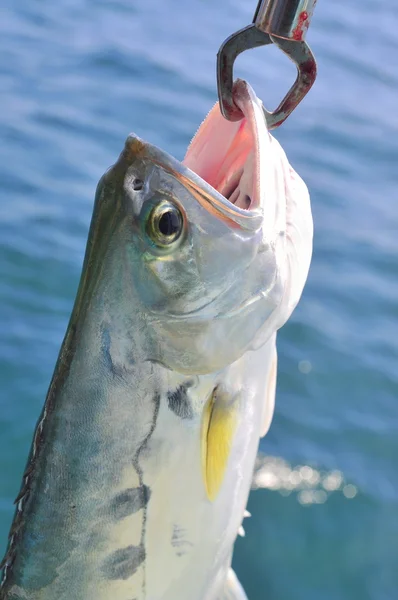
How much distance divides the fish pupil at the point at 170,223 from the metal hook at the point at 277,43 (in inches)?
11.8

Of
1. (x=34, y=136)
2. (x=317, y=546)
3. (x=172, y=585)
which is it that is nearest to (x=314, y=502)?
(x=317, y=546)

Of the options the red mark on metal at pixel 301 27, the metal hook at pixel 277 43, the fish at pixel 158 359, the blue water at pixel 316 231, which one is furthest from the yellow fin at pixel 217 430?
the blue water at pixel 316 231

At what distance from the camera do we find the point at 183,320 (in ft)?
5.93

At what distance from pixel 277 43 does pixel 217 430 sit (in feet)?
2.75

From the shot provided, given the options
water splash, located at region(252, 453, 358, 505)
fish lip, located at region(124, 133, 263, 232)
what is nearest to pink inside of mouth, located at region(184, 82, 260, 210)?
fish lip, located at region(124, 133, 263, 232)

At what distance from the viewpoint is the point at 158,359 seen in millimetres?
1838

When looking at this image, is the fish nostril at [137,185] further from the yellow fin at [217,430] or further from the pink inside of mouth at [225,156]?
the yellow fin at [217,430]

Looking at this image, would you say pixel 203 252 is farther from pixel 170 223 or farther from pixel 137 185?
pixel 137 185

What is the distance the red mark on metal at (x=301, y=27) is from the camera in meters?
1.63

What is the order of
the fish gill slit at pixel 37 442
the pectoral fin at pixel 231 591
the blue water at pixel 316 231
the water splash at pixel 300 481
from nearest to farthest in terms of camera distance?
the fish gill slit at pixel 37 442
the pectoral fin at pixel 231 591
the blue water at pixel 316 231
the water splash at pixel 300 481

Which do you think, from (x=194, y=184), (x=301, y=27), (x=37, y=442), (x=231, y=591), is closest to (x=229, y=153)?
(x=194, y=184)

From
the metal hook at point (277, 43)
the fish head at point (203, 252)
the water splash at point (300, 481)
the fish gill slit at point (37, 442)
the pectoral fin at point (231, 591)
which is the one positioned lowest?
the water splash at point (300, 481)

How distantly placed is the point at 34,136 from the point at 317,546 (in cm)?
408

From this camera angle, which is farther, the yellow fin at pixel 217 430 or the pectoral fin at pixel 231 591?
the pectoral fin at pixel 231 591
